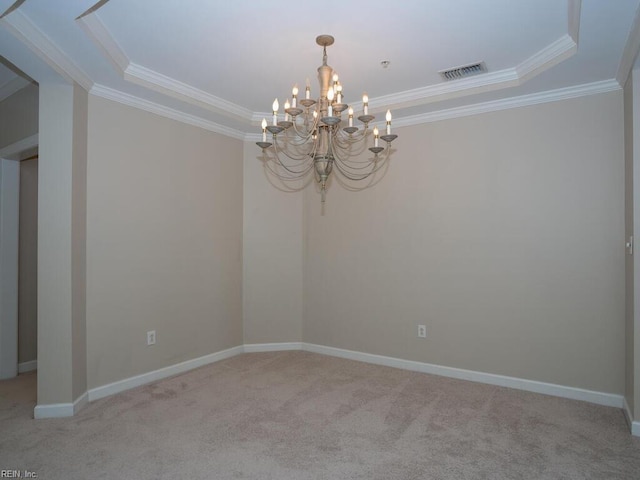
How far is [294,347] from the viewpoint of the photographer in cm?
462

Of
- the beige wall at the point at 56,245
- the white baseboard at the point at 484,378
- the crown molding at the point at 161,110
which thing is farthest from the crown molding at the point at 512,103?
the beige wall at the point at 56,245

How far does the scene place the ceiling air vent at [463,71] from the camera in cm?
309

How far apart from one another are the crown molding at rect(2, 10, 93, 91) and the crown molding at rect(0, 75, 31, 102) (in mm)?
916

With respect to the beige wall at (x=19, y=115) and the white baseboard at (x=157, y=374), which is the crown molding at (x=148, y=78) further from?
the white baseboard at (x=157, y=374)

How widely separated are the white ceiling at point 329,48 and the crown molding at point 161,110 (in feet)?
0.04

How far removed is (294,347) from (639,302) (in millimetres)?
3152

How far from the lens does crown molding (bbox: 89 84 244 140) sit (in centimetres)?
319

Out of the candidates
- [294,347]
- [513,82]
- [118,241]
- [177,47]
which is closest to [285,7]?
[177,47]

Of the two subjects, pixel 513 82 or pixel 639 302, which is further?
pixel 513 82

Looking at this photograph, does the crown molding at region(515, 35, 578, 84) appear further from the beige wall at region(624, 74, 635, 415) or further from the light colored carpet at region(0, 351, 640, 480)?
the light colored carpet at region(0, 351, 640, 480)

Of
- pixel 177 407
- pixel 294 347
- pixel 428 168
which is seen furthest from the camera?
pixel 294 347

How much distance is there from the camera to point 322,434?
2617mm

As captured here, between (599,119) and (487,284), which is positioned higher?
(599,119)

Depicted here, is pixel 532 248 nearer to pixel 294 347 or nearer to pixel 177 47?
pixel 294 347
